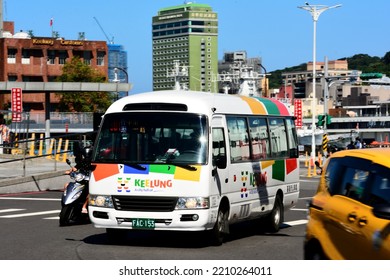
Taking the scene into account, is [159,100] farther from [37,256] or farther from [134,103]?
[37,256]

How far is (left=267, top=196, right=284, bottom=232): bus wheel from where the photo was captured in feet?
57.8

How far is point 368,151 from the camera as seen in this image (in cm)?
905

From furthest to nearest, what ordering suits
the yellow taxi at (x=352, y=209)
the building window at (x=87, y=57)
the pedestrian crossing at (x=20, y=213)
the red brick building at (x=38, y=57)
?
the building window at (x=87, y=57)
the red brick building at (x=38, y=57)
the pedestrian crossing at (x=20, y=213)
the yellow taxi at (x=352, y=209)

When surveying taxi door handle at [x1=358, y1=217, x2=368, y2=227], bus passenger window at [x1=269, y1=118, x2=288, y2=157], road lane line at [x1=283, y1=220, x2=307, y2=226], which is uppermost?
bus passenger window at [x1=269, y1=118, x2=288, y2=157]

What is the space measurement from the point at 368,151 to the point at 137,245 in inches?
253

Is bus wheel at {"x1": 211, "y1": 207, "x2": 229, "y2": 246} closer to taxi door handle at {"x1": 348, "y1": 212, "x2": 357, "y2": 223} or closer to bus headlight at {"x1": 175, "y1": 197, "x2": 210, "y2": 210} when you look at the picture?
bus headlight at {"x1": 175, "y1": 197, "x2": 210, "y2": 210}

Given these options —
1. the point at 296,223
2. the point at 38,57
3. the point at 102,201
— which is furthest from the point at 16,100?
the point at 38,57

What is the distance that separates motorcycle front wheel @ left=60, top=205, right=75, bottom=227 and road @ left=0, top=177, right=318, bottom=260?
0.64 feet

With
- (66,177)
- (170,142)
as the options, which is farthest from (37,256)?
(66,177)

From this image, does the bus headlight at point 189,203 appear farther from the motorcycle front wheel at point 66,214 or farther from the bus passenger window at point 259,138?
the motorcycle front wheel at point 66,214

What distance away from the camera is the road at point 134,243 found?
43.2 ft

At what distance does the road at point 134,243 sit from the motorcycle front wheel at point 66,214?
7.7 inches

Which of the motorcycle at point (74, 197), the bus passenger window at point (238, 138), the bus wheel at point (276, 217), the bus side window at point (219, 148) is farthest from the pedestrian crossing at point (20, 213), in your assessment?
the bus side window at point (219, 148)

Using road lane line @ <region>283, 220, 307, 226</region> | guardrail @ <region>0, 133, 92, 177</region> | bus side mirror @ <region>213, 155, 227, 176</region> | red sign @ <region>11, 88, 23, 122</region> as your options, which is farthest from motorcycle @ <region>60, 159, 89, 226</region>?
red sign @ <region>11, 88, 23, 122</region>
